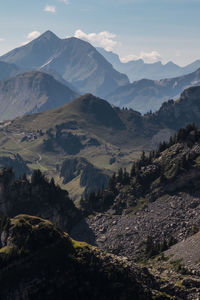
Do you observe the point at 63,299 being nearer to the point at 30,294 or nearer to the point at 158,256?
the point at 30,294

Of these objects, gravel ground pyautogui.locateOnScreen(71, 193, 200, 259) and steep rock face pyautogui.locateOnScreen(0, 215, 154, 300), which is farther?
gravel ground pyautogui.locateOnScreen(71, 193, 200, 259)

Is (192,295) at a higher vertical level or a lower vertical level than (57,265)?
lower

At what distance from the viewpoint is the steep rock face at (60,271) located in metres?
105

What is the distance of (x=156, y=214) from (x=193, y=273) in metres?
75.0

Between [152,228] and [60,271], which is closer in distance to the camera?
[60,271]

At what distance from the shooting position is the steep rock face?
10481 cm

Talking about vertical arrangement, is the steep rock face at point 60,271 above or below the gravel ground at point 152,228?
above

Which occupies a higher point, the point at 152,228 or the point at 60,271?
the point at 60,271

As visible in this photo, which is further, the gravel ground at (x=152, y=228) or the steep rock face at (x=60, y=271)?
the gravel ground at (x=152, y=228)

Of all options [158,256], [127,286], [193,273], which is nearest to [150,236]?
[158,256]

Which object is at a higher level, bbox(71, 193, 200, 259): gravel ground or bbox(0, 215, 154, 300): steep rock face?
bbox(0, 215, 154, 300): steep rock face

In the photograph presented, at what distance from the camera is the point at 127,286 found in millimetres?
107625

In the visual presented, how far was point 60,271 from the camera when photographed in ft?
353

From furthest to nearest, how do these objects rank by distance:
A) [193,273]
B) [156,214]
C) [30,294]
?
[156,214]
[193,273]
[30,294]
